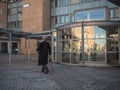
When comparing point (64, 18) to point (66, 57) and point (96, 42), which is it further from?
point (96, 42)

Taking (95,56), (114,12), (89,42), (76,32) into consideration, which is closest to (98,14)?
(76,32)

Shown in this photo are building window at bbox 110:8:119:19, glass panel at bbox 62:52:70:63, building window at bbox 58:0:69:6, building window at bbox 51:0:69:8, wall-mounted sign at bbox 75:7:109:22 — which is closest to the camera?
glass panel at bbox 62:52:70:63

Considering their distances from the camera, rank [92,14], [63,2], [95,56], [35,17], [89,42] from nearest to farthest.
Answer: [95,56]
[89,42]
[92,14]
[63,2]
[35,17]

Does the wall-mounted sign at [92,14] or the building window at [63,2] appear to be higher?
the building window at [63,2]

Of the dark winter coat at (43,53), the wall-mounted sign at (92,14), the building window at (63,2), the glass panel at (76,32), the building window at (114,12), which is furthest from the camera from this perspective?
the building window at (63,2)

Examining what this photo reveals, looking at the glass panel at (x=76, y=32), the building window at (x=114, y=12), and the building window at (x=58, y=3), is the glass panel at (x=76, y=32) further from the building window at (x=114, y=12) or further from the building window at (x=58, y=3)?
the building window at (x=58, y=3)

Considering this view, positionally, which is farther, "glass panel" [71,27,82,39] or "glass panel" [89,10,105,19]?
"glass panel" [89,10,105,19]

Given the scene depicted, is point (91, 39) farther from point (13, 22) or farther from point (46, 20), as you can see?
point (13, 22)

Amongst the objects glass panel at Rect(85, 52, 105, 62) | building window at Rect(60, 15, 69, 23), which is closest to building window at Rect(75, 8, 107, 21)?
glass panel at Rect(85, 52, 105, 62)

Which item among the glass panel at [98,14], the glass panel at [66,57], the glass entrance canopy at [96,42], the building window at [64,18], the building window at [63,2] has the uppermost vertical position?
the building window at [63,2]

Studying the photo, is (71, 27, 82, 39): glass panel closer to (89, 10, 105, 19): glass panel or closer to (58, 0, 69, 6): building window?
(89, 10, 105, 19): glass panel

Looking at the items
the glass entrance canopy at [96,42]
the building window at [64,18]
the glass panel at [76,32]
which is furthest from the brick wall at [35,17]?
the glass entrance canopy at [96,42]

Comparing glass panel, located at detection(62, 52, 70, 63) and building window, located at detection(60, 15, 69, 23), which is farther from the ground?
building window, located at detection(60, 15, 69, 23)


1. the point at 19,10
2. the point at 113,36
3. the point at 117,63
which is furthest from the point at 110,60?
the point at 19,10
